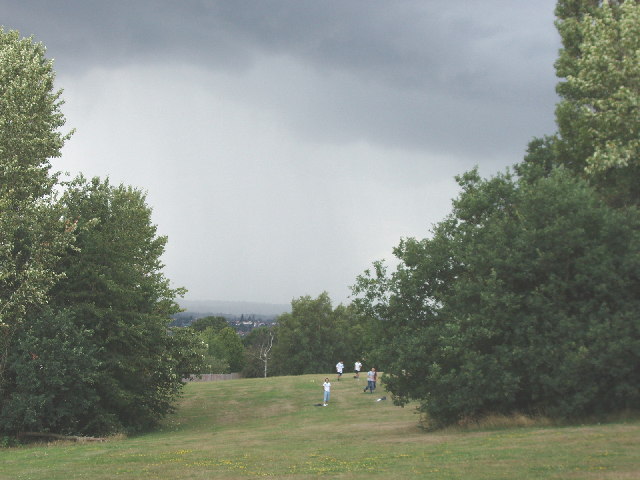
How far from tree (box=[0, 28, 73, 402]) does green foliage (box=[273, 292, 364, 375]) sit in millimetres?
81997

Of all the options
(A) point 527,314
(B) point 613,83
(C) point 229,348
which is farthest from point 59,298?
(C) point 229,348

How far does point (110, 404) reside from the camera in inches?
1384

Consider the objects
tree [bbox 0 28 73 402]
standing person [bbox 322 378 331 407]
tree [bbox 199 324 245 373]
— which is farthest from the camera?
tree [bbox 199 324 245 373]

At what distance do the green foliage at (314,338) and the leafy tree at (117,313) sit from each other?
240 ft

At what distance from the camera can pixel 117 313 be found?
3581cm

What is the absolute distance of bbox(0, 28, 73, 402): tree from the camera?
3078 centimetres

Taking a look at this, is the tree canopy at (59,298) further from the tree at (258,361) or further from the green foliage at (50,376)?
the tree at (258,361)

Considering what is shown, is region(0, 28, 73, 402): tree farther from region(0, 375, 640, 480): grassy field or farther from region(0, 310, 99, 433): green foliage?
region(0, 375, 640, 480): grassy field

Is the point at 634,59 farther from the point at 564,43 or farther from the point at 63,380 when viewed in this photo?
the point at 63,380

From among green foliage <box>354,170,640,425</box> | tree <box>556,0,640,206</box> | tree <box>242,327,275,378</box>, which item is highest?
tree <box>556,0,640,206</box>

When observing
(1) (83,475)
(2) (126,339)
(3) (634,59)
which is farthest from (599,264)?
(2) (126,339)

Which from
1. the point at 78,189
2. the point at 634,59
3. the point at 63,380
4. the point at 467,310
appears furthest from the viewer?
the point at 78,189

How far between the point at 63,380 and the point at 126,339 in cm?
493

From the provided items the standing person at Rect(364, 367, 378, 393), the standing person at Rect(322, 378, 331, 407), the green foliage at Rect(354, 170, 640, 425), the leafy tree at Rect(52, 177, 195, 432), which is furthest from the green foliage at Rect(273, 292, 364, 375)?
the green foliage at Rect(354, 170, 640, 425)
